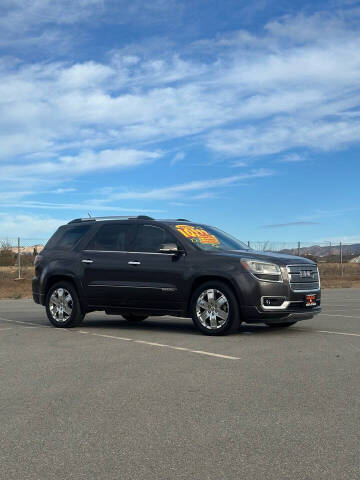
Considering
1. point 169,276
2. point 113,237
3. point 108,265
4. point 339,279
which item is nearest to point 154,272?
point 169,276

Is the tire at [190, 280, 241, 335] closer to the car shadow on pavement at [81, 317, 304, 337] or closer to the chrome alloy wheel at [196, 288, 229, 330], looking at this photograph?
the chrome alloy wheel at [196, 288, 229, 330]

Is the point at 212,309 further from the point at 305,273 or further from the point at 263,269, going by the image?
the point at 305,273

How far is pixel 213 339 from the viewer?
34.1ft

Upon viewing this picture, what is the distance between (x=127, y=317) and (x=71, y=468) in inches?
370

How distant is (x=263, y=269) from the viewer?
1073 centimetres

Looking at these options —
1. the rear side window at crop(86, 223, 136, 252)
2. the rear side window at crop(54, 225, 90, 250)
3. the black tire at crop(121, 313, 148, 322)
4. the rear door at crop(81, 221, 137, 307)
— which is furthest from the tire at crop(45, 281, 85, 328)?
the black tire at crop(121, 313, 148, 322)

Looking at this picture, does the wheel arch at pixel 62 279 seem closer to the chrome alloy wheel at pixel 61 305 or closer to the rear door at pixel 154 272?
the chrome alloy wheel at pixel 61 305

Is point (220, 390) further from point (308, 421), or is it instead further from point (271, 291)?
point (271, 291)

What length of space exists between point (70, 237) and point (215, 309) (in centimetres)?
347

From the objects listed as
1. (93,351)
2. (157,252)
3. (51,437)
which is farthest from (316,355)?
(51,437)

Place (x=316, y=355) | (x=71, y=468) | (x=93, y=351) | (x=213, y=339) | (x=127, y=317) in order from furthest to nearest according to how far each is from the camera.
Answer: (x=127, y=317) < (x=213, y=339) < (x=93, y=351) < (x=316, y=355) < (x=71, y=468)

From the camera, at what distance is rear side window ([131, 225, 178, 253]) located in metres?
11.7

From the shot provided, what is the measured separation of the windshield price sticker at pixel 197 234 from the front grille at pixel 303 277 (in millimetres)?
1496

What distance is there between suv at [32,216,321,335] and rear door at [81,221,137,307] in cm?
2
